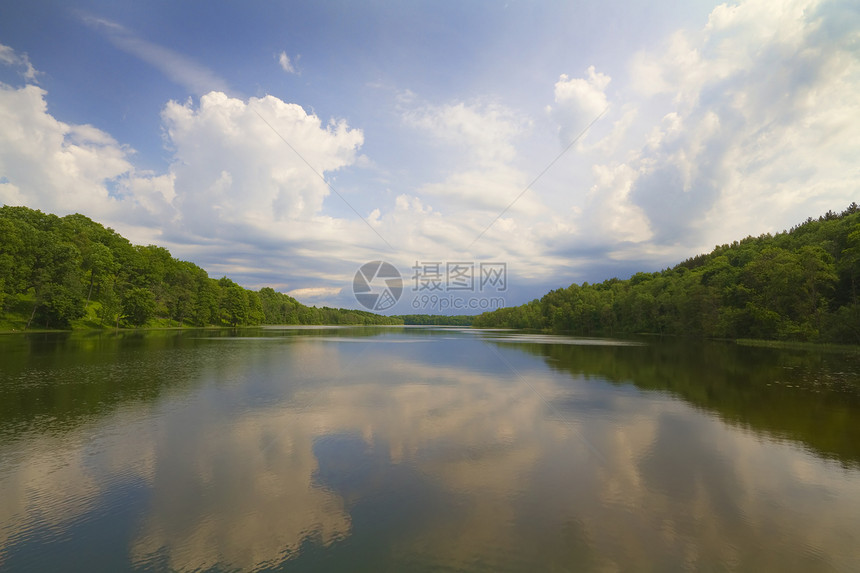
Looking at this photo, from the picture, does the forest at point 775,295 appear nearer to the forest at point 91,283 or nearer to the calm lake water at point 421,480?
the calm lake water at point 421,480

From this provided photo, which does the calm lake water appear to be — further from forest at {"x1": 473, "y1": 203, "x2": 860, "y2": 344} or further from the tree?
the tree

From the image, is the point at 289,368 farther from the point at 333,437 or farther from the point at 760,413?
the point at 760,413

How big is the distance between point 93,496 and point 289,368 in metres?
21.1

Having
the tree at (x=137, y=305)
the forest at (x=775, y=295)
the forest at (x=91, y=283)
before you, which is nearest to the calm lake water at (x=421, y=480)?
the forest at (x=775, y=295)

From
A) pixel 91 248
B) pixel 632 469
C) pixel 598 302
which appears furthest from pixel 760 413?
pixel 598 302

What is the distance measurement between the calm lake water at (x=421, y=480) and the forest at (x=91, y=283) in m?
57.9

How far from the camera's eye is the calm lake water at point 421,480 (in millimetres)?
6324

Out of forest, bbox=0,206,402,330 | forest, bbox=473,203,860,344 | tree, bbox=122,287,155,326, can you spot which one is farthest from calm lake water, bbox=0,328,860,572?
tree, bbox=122,287,155,326

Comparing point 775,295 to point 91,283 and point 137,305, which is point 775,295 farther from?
point 91,283

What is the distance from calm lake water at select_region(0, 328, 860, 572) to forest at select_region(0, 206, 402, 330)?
57.9 metres

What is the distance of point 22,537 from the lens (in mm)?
6566

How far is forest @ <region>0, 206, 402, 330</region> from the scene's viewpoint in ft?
194

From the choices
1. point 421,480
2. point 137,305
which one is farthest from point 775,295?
point 137,305

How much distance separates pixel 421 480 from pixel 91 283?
95377 mm
